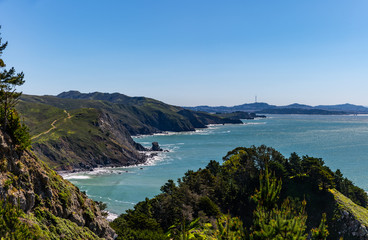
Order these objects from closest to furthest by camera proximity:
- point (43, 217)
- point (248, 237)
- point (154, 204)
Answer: point (248, 237) → point (43, 217) → point (154, 204)

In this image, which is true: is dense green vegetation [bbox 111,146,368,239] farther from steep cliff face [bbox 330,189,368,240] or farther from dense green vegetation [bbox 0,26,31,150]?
dense green vegetation [bbox 0,26,31,150]

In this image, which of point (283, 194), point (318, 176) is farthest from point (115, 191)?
point (318, 176)

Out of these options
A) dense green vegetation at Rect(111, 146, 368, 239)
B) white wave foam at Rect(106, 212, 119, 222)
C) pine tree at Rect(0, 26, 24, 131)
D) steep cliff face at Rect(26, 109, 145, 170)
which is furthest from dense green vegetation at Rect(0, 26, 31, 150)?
steep cliff face at Rect(26, 109, 145, 170)

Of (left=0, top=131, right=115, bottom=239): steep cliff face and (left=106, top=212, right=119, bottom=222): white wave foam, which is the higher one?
(left=0, top=131, right=115, bottom=239): steep cliff face

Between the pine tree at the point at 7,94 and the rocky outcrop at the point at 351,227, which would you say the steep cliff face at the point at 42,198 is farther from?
the rocky outcrop at the point at 351,227

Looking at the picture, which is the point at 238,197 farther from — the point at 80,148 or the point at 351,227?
the point at 80,148

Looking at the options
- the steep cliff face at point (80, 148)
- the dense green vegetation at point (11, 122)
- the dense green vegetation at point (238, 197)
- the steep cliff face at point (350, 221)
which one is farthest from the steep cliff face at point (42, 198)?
the steep cliff face at point (80, 148)

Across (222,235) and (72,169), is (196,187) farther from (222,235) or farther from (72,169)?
(72,169)

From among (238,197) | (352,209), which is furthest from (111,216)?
(352,209)
